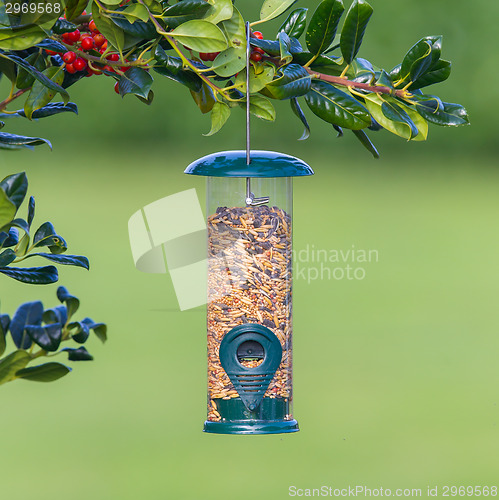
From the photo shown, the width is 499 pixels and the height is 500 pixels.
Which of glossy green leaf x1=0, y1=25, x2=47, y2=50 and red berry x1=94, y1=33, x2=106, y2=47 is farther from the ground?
red berry x1=94, y1=33, x2=106, y2=47

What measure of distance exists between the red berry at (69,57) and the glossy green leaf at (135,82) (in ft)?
0.28

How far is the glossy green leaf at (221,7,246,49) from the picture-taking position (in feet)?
3.56

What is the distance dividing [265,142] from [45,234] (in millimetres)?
10506

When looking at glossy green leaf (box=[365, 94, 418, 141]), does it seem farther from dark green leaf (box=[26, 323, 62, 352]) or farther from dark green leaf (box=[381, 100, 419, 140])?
dark green leaf (box=[26, 323, 62, 352])

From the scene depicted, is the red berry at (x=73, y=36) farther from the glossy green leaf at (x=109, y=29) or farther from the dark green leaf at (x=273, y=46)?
the dark green leaf at (x=273, y=46)

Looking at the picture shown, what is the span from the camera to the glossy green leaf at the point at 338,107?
1134 millimetres

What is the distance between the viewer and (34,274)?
1126 millimetres

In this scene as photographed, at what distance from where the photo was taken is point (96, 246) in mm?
9414

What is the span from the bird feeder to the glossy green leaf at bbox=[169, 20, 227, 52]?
Result: 58cm

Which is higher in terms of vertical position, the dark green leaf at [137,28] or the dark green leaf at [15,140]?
the dark green leaf at [137,28]

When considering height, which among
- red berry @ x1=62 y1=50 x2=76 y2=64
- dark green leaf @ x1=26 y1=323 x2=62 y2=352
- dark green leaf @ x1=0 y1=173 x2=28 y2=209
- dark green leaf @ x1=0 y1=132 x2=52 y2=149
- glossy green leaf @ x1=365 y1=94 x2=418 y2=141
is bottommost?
dark green leaf @ x1=26 y1=323 x2=62 y2=352

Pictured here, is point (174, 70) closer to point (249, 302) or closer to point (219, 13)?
point (219, 13)

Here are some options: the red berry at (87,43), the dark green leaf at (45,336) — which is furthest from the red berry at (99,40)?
the dark green leaf at (45,336)

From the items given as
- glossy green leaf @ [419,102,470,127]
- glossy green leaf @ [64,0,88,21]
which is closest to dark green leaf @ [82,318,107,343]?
glossy green leaf @ [64,0,88,21]
